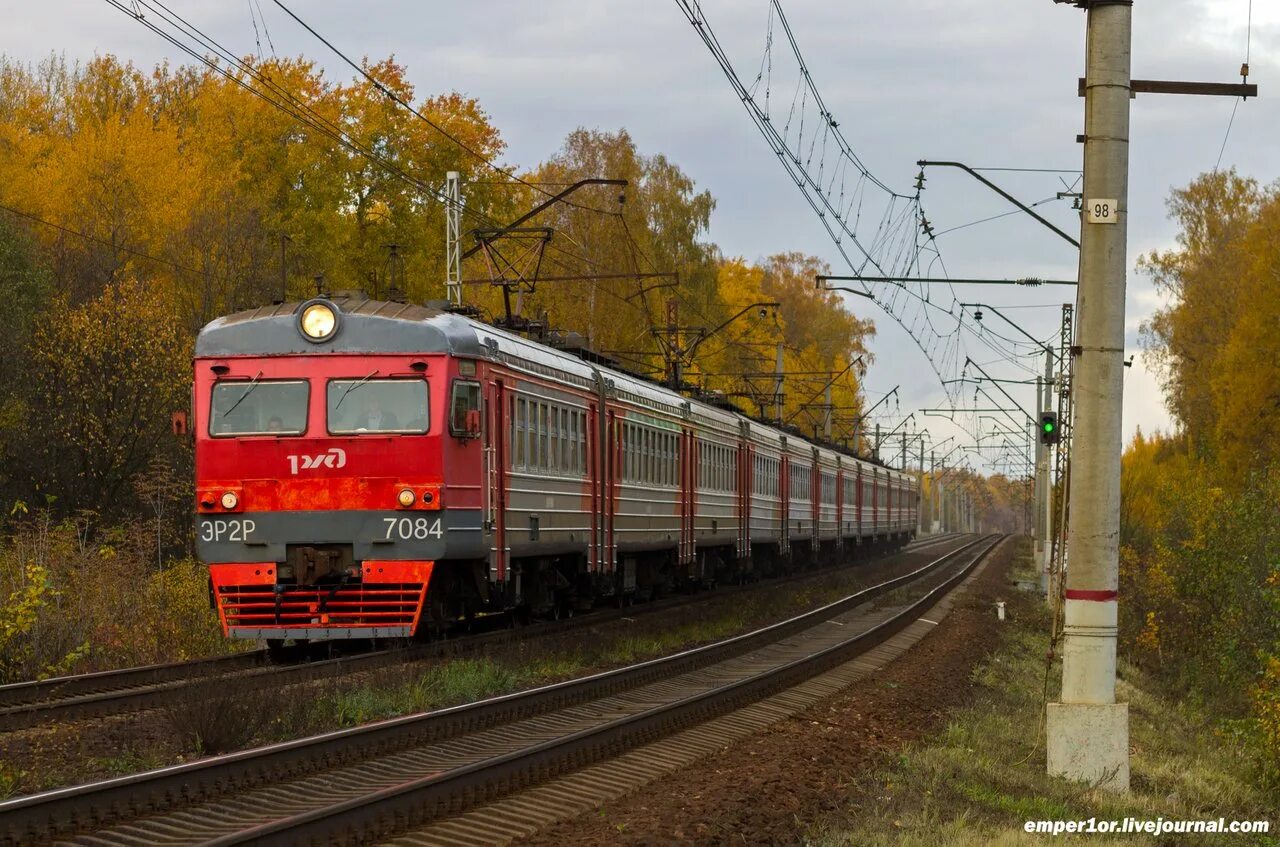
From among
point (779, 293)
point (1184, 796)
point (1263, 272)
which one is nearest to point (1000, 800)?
point (1184, 796)

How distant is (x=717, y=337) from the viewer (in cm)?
6769

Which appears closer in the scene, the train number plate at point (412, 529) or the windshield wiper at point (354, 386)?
the train number plate at point (412, 529)

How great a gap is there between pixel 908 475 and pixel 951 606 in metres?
42.0

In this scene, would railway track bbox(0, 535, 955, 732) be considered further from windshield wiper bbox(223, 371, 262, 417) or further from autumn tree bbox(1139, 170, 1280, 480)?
autumn tree bbox(1139, 170, 1280, 480)

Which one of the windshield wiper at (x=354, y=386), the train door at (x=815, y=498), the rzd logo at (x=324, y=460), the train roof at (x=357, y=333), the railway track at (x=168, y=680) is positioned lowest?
the railway track at (x=168, y=680)

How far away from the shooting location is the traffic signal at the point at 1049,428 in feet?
72.5

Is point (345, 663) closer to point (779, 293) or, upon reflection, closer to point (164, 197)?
point (164, 197)

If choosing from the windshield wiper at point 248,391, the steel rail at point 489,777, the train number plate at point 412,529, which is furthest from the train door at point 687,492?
the windshield wiper at point 248,391

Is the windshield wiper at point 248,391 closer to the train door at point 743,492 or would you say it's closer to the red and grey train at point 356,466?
the red and grey train at point 356,466

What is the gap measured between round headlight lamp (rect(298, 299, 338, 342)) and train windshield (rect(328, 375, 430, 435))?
1.48 ft

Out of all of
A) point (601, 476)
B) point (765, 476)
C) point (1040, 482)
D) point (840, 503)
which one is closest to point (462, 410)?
point (601, 476)

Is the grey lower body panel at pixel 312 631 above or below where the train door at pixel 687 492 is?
below

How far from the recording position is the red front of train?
48.9 ft

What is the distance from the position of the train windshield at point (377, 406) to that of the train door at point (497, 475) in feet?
3.18
